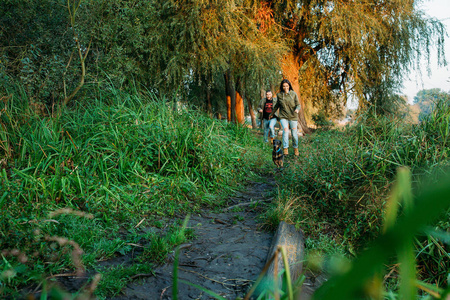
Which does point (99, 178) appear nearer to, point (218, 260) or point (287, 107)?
point (218, 260)

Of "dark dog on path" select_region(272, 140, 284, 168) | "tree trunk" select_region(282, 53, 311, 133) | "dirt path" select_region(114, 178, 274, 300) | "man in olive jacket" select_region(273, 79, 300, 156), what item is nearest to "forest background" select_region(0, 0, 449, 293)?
"dirt path" select_region(114, 178, 274, 300)

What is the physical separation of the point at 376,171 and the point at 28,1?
26.0 feet

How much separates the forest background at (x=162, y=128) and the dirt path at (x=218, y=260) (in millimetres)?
404

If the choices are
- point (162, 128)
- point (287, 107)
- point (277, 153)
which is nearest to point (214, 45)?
point (287, 107)

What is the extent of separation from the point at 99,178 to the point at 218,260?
2.26 m

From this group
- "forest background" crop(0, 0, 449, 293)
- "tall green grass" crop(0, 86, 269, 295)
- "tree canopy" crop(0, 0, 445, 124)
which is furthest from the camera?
"tree canopy" crop(0, 0, 445, 124)

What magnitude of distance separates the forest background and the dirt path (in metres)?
0.40

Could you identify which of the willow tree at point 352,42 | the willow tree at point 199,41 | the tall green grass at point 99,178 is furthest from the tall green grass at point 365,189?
the willow tree at point 352,42

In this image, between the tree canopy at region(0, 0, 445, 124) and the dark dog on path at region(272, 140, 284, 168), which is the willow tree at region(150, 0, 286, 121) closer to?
the tree canopy at region(0, 0, 445, 124)

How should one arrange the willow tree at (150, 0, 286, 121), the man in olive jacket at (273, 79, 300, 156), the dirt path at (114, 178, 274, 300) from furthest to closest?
the willow tree at (150, 0, 286, 121), the man in olive jacket at (273, 79, 300, 156), the dirt path at (114, 178, 274, 300)

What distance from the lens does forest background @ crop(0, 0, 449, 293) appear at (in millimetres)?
3795

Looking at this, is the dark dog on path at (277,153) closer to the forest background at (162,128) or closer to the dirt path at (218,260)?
the forest background at (162,128)

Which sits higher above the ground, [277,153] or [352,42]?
[352,42]

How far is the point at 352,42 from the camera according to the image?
12602 mm
